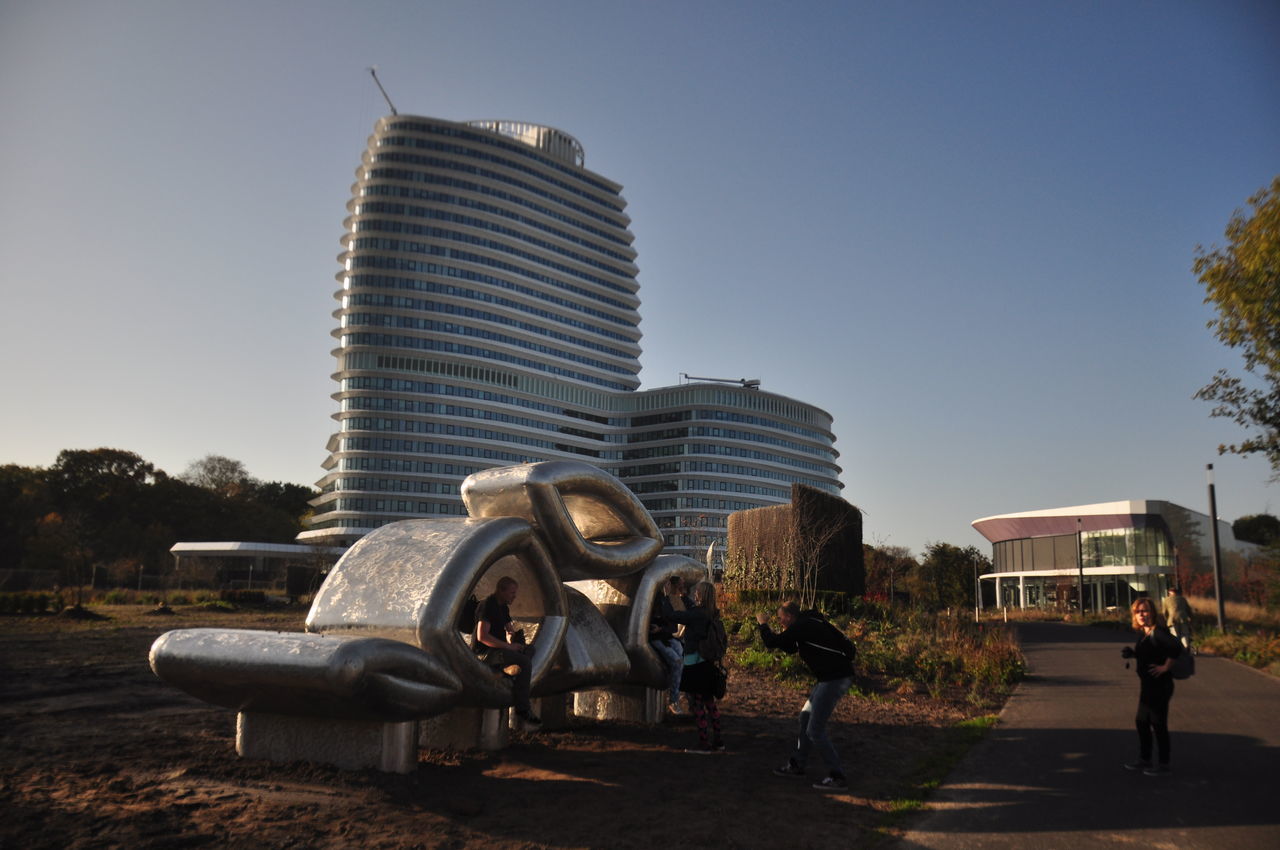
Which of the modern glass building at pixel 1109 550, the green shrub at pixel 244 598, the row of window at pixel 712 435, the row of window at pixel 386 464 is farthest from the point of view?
the row of window at pixel 712 435

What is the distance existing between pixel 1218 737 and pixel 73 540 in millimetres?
51916

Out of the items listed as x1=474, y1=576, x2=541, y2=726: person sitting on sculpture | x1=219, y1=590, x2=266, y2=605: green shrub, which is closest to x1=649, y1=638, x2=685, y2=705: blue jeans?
x1=474, y1=576, x2=541, y2=726: person sitting on sculpture

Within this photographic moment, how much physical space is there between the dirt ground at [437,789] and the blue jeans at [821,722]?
259 millimetres

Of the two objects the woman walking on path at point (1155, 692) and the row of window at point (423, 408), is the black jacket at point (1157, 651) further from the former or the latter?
the row of window at point (423, 408)

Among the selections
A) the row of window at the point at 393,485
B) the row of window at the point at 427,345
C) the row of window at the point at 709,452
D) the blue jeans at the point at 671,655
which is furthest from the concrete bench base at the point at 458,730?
the row of window at the point at 709,452

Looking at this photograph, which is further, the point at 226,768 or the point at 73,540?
the point at 73,540

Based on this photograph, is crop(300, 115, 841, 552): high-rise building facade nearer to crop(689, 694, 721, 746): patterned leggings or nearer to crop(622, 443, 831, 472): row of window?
crop(622, 443, 831, 472): row of window

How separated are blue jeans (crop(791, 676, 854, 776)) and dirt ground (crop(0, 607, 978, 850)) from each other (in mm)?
259

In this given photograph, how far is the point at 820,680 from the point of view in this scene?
318 inches

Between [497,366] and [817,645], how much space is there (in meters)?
104

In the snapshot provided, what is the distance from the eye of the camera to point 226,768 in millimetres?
7105

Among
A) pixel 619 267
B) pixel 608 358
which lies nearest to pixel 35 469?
pixel 608 358

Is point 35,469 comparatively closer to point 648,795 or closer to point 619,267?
point 619,267

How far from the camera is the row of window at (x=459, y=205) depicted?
111688 millimetres
